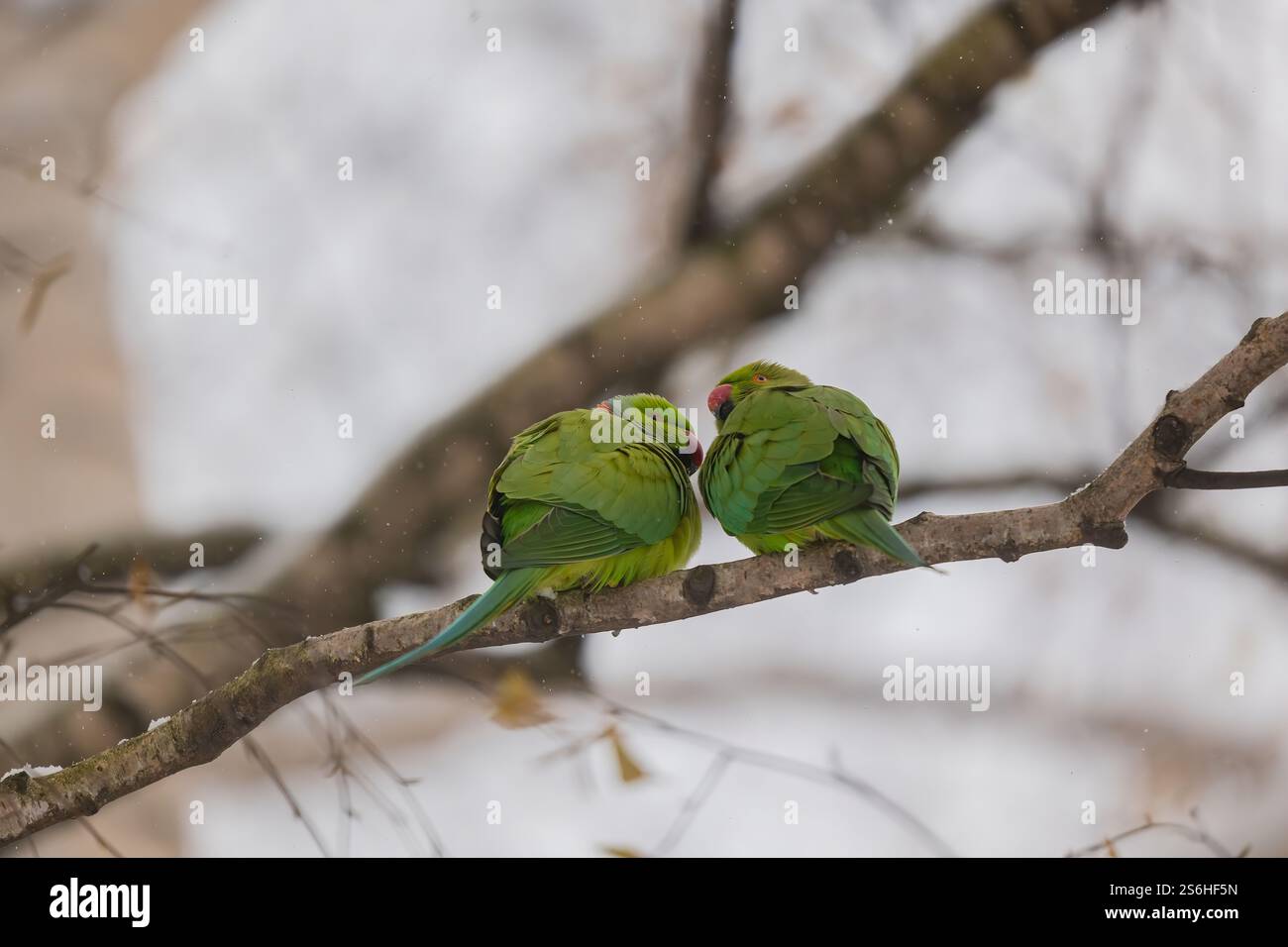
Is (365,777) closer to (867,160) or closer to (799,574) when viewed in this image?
(799,574)

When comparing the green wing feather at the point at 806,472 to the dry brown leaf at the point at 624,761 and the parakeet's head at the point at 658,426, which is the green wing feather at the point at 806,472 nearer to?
the parakeet's head at the point at 658,426

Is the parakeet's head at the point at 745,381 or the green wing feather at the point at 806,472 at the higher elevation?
the parakeet's head at the point at 745,381

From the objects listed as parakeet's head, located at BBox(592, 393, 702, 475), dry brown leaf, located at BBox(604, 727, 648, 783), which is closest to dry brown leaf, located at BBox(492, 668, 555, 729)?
dry brown leaf, located at BBox(604, 727, 648, 783)

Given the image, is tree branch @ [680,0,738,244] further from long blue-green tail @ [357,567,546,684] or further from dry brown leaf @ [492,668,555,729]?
long blue-green tail @ [357,567,546,684]

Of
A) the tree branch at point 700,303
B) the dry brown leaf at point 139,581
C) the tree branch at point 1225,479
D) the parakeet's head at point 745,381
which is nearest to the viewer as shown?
the tree branch at point 1225,479

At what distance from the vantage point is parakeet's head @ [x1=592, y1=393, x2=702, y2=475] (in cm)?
155

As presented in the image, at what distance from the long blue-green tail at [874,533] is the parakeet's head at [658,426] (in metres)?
0.35

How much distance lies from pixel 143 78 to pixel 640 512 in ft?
6.57

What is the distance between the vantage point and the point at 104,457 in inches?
98.7

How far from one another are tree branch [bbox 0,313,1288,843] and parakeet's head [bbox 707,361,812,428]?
366 mm

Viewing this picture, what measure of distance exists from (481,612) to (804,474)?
18.0 inches

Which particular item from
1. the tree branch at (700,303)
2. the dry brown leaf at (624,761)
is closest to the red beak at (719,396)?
the dry brown leaf at (624,761)

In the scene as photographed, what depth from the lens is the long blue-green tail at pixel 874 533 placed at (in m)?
1.22
